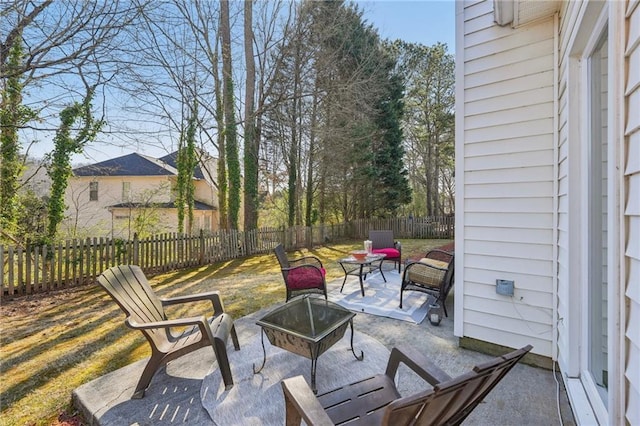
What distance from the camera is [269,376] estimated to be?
2.54 m

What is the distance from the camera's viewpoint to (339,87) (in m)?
9.92

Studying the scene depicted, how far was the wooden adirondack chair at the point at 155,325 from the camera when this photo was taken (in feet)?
7.46

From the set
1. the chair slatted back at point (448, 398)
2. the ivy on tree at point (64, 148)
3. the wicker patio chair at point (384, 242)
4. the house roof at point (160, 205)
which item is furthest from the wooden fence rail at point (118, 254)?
the chair slatted back at point (448, 398)

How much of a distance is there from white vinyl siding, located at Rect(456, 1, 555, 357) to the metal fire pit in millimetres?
1411

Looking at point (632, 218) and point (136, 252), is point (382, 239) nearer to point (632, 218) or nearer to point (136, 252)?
point (136, 252)

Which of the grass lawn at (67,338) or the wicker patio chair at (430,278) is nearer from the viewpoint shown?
the grass lawn at (67,338)

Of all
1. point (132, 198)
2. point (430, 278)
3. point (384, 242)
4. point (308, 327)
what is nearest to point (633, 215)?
point (308, 327)

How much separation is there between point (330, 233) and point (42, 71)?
35.0 feet

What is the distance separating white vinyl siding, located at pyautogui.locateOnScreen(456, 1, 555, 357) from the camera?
2586 mm

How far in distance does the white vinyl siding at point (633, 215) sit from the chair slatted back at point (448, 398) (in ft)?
1.12

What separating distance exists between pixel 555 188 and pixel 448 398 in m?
2.26

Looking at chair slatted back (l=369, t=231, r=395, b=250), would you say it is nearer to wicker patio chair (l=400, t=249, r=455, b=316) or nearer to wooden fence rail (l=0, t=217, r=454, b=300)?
wicker patio chair (l=400, t=249, r=455, b=316)

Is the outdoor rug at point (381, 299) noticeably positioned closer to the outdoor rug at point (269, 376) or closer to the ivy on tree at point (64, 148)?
the outdoor rug at point (269, 376)

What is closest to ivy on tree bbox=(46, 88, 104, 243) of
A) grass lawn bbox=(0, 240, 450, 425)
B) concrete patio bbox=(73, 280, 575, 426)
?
grass lawn bbox=(0, 240, 450, 425)
